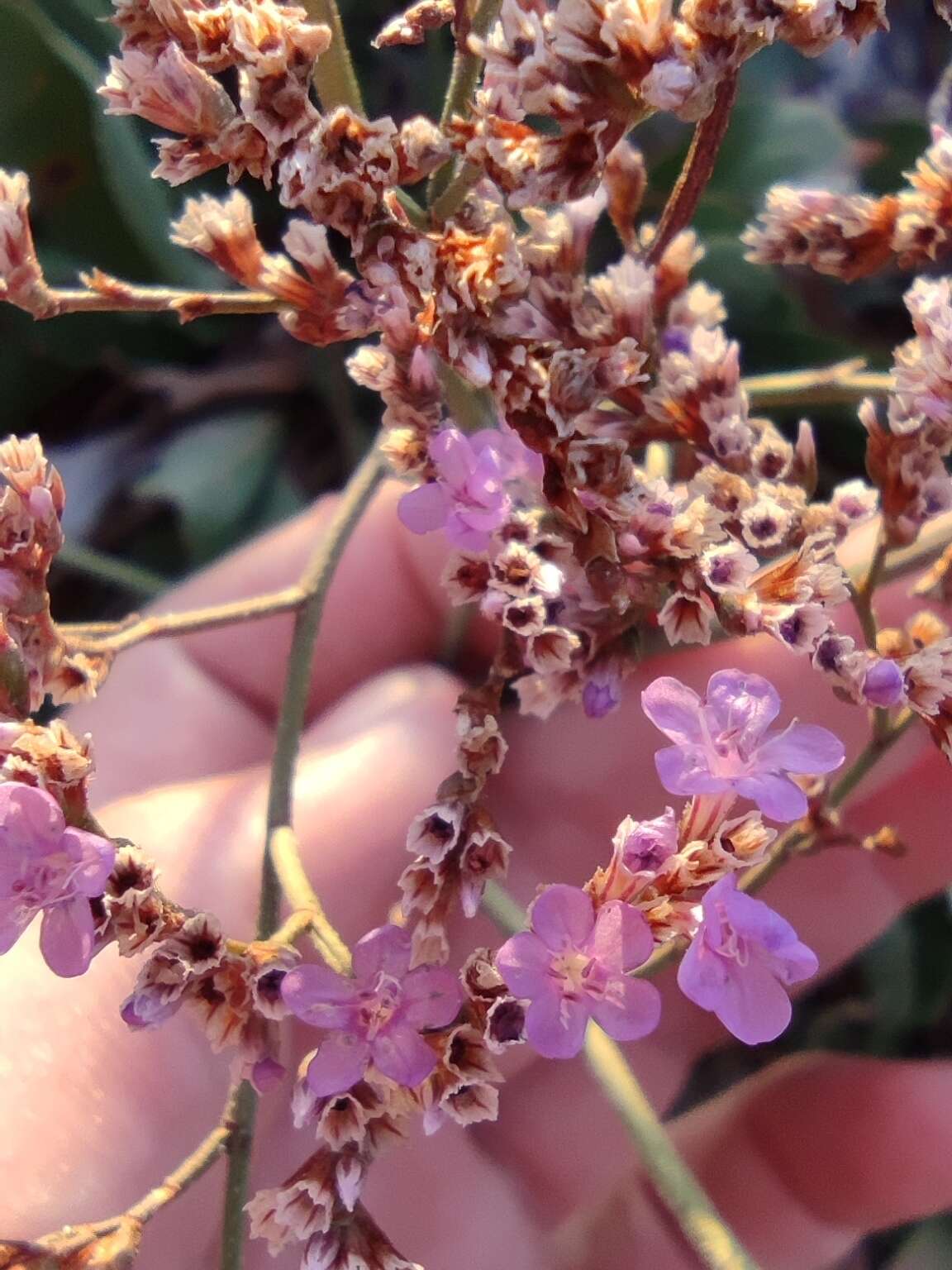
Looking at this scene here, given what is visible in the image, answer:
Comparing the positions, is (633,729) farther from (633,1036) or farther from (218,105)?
(218,105)

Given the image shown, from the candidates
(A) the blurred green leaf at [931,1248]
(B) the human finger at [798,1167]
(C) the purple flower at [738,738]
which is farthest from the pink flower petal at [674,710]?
(A) the blurred green leaf at [931,1248]

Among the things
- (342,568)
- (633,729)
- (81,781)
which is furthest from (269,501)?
(81,781)

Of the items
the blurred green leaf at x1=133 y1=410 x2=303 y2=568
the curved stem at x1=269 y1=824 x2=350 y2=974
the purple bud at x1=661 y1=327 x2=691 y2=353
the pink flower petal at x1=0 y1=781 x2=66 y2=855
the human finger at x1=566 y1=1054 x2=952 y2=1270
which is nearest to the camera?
the pink flower petal at x1=0 y1=781 x2=66 y2=855

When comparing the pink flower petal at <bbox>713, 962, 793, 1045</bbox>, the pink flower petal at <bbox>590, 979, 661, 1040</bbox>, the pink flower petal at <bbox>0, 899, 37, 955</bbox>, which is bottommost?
the pink flower petal at <bbox>713, 962, 793, 1045</bbox>

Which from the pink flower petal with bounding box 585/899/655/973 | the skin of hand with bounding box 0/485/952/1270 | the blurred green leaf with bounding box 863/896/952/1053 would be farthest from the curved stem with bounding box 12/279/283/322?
the blurred green leaf with bounding box 863/896/952/1053

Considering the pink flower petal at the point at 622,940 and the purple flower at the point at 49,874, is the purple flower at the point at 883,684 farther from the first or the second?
the purple flower at the point at 49,874

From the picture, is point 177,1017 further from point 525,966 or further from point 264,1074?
point 525,966

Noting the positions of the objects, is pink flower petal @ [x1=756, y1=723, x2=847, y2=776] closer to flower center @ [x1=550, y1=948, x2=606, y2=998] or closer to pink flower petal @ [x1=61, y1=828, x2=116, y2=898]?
flower center @ [x1=550, y1=948, x2=606, y2=998]

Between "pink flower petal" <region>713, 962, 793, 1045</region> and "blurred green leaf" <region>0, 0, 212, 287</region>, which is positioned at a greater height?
"blurred green leaf" <region>0, 0, 212, 287</region>
